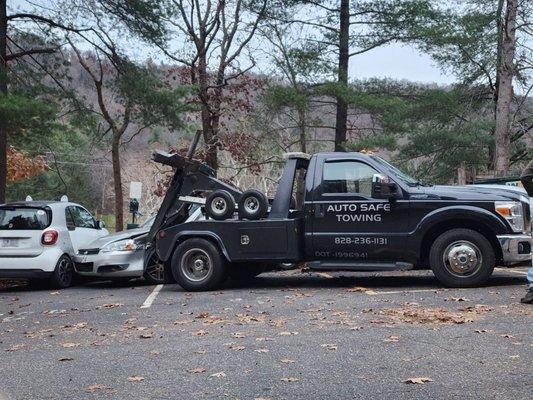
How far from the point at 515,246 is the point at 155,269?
617cm

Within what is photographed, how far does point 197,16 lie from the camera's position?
24.7m

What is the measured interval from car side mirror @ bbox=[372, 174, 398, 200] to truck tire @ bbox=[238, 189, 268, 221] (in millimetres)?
1708

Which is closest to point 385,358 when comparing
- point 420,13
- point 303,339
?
point 303,339

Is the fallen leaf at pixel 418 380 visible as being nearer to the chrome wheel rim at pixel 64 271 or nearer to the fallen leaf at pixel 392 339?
the fallen leaf at pixel 392 339

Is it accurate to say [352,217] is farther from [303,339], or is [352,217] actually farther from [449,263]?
[303,339]

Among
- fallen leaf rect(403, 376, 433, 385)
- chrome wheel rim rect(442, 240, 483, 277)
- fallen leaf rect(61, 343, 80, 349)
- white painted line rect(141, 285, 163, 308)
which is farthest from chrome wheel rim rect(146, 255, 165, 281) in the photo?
fallen leaf rect(403, 376, 433, 385)

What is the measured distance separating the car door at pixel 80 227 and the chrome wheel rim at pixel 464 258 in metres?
6.88

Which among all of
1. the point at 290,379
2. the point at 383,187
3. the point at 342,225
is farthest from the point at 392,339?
the point at 342,225

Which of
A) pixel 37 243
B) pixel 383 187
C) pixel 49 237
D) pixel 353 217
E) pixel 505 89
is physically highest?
pixel 505 89

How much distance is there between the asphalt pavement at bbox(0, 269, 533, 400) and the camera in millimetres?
4727

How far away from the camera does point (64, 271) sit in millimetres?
12023

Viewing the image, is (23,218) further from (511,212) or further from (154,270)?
(511,212)

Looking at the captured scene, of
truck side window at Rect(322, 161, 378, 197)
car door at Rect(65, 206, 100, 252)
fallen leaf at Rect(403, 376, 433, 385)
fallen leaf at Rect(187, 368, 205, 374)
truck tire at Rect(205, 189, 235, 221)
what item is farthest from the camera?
car door at Rect(65, 206, 100, 252)

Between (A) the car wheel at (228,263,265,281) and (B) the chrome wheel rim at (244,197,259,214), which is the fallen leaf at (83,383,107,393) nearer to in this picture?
(B) the chrome wheel rim at (244,197,259,214)
